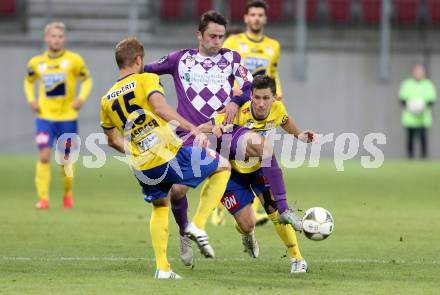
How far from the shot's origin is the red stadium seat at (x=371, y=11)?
2512cm

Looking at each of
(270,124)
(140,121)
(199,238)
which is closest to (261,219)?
(270,124)

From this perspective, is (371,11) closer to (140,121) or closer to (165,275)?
(140,121)

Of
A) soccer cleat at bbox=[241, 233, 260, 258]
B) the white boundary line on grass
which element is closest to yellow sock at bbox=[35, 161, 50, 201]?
the white boundary line on grass

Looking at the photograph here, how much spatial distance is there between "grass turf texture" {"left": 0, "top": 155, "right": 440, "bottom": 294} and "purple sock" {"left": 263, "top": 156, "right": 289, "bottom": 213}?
556 mm

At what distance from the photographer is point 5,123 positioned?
23.7m

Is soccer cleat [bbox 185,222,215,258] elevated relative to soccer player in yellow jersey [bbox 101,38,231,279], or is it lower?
lower

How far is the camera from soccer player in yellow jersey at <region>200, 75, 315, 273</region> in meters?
9.02

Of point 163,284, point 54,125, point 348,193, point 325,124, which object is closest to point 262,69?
point 54,125

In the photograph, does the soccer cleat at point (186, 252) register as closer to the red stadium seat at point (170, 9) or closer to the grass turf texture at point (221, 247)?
the grass turf texture at point (221, 247)

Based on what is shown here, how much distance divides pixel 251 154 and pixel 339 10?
1660 centimetres

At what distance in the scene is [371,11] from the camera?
25219 mm

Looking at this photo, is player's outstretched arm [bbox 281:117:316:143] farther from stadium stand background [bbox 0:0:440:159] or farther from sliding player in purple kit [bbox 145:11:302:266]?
stadium stand background [bbox 0:0:440:159]

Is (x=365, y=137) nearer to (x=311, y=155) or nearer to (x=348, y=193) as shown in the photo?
(x=311, y=155)

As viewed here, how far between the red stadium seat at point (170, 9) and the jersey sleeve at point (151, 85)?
16796 millimetres
